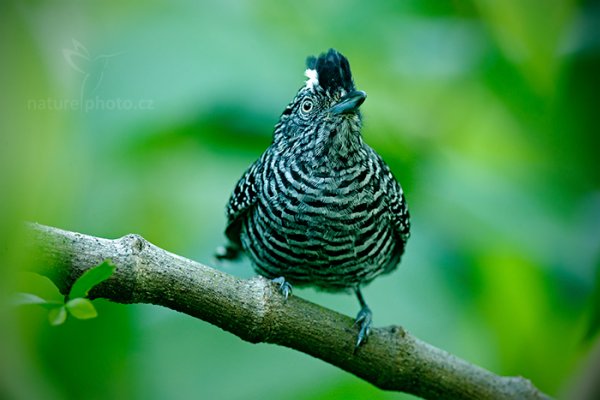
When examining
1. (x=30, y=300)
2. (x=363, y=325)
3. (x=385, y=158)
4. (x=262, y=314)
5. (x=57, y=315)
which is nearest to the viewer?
(x=30, y=300)

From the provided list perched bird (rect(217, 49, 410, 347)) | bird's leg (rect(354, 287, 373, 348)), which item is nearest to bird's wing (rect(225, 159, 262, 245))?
perched bird (rect(217, 49, 410, 347))

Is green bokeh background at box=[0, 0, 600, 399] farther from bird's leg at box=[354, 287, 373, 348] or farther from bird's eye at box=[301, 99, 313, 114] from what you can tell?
bird's eye at box=[301, 99, 313, 114]

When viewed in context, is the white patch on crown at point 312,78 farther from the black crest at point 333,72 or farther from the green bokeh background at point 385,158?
the green bokeh background at point 385,158

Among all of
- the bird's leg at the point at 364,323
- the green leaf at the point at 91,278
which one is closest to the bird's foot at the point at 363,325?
the bird's leg at the point at 364,323

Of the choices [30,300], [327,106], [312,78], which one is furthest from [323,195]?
[30,300]

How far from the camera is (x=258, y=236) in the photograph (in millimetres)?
2727

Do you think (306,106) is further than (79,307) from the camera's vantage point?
Yes

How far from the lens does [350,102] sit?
2.25 meters

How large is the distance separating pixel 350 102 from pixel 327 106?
19cm

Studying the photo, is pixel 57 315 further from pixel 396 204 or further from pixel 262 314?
pixel 396 204

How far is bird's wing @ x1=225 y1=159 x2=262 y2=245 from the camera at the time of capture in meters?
2.72

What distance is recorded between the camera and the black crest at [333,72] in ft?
7.63

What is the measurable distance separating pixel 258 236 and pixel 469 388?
3.20ft

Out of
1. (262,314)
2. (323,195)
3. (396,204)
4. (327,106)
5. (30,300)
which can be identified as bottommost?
(30,300)
